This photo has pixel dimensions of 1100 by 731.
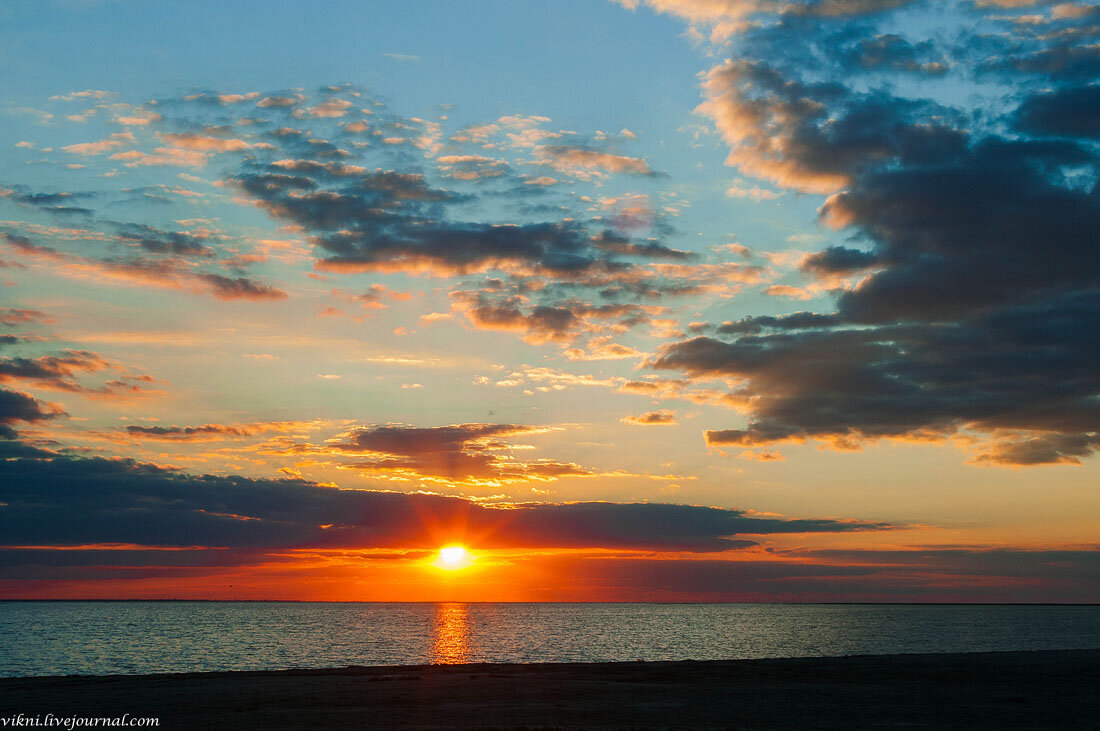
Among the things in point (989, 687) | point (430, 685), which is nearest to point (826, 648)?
point (989, 687)

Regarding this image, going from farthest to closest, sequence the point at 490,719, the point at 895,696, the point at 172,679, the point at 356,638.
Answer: the point at 356,638, the point at 172,679, the point at 895,696, the point at 490,719

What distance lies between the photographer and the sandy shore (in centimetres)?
3753

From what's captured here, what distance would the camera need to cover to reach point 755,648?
11975 cm

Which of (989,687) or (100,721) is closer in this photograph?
(100,721)

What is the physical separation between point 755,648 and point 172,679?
84290 mm

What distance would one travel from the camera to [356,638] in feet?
Answer: 484

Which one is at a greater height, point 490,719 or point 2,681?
point 2,681

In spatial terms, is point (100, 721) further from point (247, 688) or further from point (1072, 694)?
point (1072, 694)

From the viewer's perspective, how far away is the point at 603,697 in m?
46.0

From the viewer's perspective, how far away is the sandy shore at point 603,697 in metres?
37.5

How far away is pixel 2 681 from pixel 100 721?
28.3m

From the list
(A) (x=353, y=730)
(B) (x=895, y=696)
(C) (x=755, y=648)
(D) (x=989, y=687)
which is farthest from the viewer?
(C) (x=755, y=648)

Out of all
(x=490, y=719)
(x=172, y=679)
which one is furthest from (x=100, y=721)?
(x=172, y=679)

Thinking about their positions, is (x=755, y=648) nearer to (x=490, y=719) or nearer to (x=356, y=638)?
(x=356, y=638)
